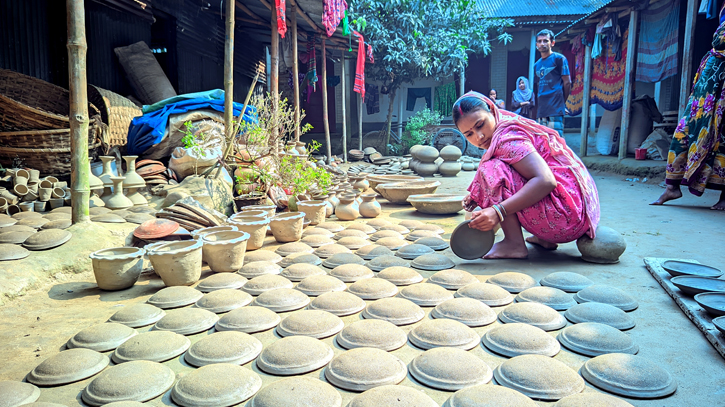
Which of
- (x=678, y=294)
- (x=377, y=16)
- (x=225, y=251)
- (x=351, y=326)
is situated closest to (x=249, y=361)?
(x=351, y=326)

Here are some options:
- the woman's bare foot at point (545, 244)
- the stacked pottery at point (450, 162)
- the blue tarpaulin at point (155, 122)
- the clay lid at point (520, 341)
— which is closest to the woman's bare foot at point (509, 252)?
the woman's bare foot at point (545, 244)

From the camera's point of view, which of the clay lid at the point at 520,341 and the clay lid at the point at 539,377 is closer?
the clay lid at the point at 539,377

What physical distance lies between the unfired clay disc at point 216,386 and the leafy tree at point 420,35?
10.5 meters

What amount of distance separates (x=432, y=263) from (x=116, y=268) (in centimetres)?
173

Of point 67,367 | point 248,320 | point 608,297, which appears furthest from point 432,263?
point 67,367

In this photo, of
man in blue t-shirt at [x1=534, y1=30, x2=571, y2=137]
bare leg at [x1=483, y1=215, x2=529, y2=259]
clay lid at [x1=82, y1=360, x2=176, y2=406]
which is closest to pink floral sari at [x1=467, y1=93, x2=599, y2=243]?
bare leg at [x1=483, y1=215, x2=529, y2=259]

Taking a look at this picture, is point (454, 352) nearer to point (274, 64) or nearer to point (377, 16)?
point (274, 64)

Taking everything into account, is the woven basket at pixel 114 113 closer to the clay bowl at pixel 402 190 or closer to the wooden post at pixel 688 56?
the clay bowl at pixel 402 190

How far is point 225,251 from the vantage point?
2.45 metres

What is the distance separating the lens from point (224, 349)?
1.55 meters

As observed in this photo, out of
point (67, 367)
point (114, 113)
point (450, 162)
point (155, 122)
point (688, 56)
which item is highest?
point (688, 56)

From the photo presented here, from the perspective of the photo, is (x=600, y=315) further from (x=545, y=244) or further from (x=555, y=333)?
(x=545, y=244)

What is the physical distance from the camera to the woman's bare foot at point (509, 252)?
269cm

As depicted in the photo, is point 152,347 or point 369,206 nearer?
point 152,347
